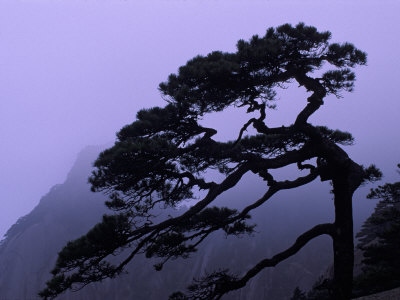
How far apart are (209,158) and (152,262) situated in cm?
4237

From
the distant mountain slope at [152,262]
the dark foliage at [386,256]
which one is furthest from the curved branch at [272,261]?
the distant mountain slope at [152,262]

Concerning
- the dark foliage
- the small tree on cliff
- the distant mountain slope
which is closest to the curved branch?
the small tree on cliff

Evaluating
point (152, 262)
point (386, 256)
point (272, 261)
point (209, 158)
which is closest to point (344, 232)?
point (272, 261)

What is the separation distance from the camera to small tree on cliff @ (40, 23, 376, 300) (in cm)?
469

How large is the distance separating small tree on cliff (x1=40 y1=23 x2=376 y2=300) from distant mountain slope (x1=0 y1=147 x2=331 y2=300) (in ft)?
101

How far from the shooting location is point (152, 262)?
4409 cm

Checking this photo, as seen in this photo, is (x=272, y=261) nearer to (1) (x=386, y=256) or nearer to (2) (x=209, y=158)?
(2) (x=209, y=158)

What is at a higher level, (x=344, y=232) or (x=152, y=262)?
(x=344, y=232)

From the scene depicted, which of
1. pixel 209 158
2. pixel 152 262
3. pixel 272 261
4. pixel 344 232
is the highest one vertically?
pixel 209 158

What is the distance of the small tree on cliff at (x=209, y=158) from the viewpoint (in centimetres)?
469

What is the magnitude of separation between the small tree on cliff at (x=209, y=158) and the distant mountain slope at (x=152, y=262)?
3073 centimetres

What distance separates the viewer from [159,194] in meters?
6.10

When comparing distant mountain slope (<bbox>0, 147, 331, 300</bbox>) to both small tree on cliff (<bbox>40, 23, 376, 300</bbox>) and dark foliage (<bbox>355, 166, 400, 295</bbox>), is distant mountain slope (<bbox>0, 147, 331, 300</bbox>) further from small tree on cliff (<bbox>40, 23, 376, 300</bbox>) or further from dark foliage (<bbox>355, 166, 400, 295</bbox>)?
small tree on cliff (<bbox>40, 23, 376, 300</bbox>)

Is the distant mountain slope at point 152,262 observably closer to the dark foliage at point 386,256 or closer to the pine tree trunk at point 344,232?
the dark foliage at point 386,256
